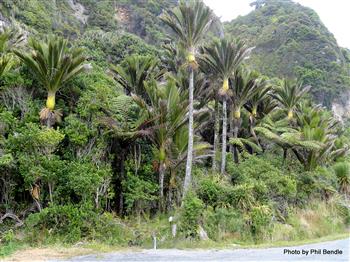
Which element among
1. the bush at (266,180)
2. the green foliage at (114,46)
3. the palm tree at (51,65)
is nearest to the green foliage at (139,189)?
the palm tree at (51,65)

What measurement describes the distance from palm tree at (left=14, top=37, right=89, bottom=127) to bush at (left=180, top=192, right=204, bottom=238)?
533 centimetres

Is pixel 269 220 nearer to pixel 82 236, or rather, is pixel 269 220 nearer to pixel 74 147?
pixel 82 236

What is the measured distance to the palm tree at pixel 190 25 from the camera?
1367 cm

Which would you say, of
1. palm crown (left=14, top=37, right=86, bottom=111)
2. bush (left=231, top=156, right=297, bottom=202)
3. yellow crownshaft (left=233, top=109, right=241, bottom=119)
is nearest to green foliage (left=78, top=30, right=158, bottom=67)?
yellow crownshaft (left=233, top=109, right=241, bottom=119)

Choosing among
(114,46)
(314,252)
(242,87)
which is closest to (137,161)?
(242,87)

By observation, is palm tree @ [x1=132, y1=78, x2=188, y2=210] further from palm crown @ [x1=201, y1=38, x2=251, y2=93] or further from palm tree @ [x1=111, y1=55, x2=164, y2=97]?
palm tree @ [x1=111, y1=55, x2=164, y2=97]

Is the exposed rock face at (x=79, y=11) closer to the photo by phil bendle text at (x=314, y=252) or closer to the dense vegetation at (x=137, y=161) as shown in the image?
the dense vegetation at (x=137, y=161)

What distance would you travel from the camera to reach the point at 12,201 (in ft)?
41.3

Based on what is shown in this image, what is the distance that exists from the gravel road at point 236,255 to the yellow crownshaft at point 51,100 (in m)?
5.72

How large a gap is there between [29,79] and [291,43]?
46.4m

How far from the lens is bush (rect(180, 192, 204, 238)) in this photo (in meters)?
12.0

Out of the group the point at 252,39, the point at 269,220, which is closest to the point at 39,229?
the point at 269,220

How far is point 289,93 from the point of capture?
21.2 metres

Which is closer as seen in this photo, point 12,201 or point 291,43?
point 12,201
